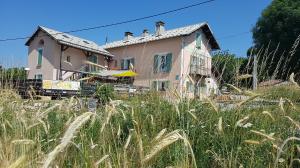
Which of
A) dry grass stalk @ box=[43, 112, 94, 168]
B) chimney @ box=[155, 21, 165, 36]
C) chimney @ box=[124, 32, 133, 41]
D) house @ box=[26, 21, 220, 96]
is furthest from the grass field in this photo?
chimney @ box=[124, 32, 133, 41]

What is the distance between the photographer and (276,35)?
26172 millimetres

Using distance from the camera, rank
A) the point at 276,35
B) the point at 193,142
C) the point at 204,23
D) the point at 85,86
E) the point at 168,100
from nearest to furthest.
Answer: the point at 193,142
the point at 168,100
the point at 85,86
the point at 276,35
the point at 204,23

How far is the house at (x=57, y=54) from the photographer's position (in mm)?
27308

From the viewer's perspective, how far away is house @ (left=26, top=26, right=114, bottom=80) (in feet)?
89.6

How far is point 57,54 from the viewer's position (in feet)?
90.1

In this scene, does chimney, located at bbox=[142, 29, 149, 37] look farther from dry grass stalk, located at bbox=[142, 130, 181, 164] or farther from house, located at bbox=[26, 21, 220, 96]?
dry grass stalk, located at bbox=[142, 130, 181, 164]

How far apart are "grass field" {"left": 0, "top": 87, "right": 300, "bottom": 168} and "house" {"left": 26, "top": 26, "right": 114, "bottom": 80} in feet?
78.3

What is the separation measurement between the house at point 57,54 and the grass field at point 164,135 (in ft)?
78.3

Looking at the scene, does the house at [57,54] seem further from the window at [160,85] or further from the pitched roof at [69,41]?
the window at [160,85]

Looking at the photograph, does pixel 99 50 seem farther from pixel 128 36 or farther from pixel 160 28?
pixel 160 28

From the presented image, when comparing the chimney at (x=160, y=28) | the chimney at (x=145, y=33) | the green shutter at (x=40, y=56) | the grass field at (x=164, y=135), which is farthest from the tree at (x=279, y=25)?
the grass field at (x=164, y=135)

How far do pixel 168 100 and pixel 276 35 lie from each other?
24882 millimetres

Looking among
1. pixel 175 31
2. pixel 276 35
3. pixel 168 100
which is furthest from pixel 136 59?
pixel 168 100

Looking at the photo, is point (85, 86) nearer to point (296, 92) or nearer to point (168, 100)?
point (168, 100)
